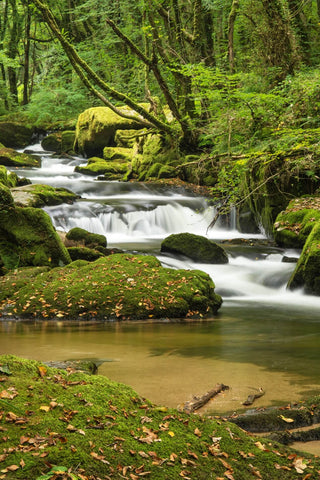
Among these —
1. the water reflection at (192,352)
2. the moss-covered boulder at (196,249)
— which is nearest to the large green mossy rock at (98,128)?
the moss-covered boulder at (196,249)

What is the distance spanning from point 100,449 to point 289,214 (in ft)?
38.1

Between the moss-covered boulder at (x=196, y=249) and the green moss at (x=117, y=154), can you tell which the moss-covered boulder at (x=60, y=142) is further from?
the moss-covered boulder at (x=196, y=249)

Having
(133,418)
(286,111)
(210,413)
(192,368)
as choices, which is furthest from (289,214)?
(133,418)

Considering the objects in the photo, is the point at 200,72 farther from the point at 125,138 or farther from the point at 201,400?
the point at 125,138

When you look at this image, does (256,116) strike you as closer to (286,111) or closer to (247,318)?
(286,111)

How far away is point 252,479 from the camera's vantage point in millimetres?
2385

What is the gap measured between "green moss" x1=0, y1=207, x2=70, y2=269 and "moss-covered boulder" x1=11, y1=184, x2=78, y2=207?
10.2ft

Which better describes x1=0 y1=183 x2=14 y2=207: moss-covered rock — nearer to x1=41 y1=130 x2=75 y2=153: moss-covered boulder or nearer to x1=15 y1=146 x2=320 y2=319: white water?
x1=15 y1=146 x2=320 y2=319: white water

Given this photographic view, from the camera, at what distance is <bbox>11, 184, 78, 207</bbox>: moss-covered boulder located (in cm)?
1420

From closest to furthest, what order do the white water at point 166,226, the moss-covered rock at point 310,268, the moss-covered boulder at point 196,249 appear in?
the moss-covered rock at point 310,268 < the white water at point 166,226 < the moss-covered boulder at point 196,249

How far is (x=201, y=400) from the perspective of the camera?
3.97 m

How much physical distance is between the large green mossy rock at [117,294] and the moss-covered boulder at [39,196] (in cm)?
524

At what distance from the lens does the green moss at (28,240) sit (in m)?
10.0

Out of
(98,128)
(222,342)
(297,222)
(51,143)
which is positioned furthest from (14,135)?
(222,342)
